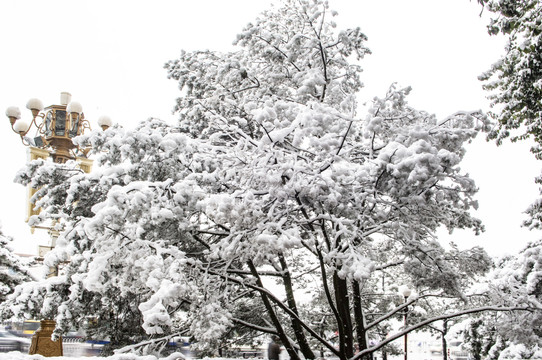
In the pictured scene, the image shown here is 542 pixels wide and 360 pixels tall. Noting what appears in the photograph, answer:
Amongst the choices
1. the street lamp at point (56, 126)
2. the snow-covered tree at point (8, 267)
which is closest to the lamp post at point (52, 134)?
Result: the street lamp at point (56, 126)

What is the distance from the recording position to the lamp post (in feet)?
31.2

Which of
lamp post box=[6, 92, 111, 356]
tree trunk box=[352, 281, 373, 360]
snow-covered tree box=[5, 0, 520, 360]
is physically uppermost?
lamp post box=[6, 92, 111, 356]

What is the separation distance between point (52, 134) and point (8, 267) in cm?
644

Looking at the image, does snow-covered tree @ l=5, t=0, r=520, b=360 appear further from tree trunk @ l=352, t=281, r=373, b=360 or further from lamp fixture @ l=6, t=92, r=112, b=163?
lamp fixture @ l=6, t=92, r=112, b=163

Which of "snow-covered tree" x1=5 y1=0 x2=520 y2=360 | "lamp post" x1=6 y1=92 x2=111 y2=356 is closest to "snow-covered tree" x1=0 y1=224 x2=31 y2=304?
"lamp post" x1=6 y1=92 x2=111 y2=356

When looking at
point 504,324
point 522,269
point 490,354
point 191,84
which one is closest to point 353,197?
point 504,324

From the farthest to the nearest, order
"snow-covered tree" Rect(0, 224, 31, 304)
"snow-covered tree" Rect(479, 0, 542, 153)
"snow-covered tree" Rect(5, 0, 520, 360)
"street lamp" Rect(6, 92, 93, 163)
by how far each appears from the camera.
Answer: "snow-covered tree" Rect(0, 224, 31, 304)
"street lamp" Rect(6, 92, 93, 163)
"snow-covered tree" Rect(479, 0, 542, 153)
"snow-covered tree" Rect(5, 0, 520, 360)

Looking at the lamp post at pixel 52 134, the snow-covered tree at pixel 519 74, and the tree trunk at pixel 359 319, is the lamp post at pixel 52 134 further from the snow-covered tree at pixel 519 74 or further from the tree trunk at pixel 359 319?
the snow-covered tree at pixel 519 74

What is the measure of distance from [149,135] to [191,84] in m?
4.10

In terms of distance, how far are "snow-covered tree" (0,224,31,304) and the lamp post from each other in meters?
4.09

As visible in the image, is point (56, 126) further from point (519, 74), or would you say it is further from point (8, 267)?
point (519, 74)

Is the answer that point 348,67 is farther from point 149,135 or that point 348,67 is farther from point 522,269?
point 522,269

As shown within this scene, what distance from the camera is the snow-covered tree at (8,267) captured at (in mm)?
13797

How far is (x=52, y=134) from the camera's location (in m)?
10.6
